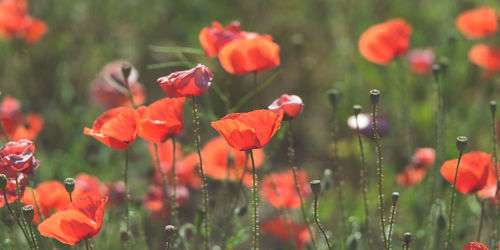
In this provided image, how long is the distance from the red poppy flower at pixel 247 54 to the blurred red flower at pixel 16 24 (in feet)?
5.97

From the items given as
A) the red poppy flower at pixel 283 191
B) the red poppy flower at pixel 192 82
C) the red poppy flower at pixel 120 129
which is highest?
the red poppy flower at pixel 192 82

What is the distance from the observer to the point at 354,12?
446 cm

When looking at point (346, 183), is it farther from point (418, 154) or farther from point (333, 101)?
point (333, 101)

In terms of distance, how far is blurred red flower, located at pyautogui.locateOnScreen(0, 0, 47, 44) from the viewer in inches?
135

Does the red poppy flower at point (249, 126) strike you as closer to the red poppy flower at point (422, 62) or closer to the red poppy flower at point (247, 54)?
the red poppy flower at point (247, 54)

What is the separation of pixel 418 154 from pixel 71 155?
1.58 metres

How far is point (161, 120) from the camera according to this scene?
6.26 feet

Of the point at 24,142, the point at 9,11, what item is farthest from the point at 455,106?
the point at 24,142

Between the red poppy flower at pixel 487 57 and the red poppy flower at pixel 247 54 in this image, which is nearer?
the red poppy flower at pixel 247 54

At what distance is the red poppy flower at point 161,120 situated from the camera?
1.88m

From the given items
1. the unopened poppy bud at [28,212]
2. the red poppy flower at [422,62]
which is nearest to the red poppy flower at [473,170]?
the unopened poppy bud at [28,212]

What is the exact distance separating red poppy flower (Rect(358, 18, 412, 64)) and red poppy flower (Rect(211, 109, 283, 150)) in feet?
3.90

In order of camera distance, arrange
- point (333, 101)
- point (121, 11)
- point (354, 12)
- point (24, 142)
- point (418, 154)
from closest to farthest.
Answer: point (24, 142)
point (333, 101)
point (418, 154)
point (354, 12)
point (121, 11)

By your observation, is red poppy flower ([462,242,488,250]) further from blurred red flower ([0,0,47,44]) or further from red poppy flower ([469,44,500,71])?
blurred red flower ([0,0,47,44])
